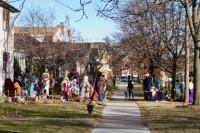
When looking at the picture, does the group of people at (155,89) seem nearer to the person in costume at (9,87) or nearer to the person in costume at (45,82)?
the person in costume at (45,82)

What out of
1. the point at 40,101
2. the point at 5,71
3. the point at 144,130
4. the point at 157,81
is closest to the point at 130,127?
the point at 144,130

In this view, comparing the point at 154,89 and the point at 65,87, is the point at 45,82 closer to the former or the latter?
the point at 65,87

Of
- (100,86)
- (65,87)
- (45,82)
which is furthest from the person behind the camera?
(45,82)

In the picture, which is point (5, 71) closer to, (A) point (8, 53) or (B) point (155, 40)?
(A) point (8, 53)

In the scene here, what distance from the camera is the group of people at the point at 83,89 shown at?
24438mm

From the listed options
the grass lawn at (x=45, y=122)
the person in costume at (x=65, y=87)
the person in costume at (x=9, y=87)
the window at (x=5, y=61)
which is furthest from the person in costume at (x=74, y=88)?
the grass lawn at (x=45, y=122)

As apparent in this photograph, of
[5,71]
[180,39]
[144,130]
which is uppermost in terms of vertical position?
[180,39]

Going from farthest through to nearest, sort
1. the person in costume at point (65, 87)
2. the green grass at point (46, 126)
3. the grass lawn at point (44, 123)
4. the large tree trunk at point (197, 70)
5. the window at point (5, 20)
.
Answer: the window at point (5, 20), the person in costume at point (65, 87), the large tree trunk at point (197, 70), the grass lawn at point (44, 123), the green grass at point (46, 126)

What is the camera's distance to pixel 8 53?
2975cm


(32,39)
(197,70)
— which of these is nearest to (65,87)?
(197,70)

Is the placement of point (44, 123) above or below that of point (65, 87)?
below

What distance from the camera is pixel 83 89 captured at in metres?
24.4

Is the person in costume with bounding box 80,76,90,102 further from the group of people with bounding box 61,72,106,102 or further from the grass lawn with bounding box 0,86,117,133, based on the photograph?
the grass lawn with bounding box 0,86,117,133

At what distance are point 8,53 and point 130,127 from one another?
18.1 meters
